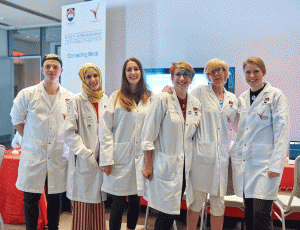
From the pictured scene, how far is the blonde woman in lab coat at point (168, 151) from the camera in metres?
1.92

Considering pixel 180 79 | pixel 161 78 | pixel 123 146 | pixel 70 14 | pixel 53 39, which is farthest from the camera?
pixel 53 39

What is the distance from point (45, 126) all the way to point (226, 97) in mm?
1465

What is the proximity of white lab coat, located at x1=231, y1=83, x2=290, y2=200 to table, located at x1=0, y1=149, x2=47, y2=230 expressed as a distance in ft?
6.90

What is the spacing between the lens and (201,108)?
2158 millimetres

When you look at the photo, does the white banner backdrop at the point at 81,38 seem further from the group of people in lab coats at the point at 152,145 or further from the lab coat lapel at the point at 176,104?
the lab coat lapel at the point at 176,104

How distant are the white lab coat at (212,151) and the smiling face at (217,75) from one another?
16 centimetres

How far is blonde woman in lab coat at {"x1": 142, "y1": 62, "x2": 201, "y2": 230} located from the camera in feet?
6.30

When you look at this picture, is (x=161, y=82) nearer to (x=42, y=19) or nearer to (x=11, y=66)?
(x=42, y=19)

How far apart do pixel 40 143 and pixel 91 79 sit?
0.66m

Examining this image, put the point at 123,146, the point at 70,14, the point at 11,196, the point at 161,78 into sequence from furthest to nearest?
the point at 70,14, the point at 161,78, the point at 11,196, the point at 123,146

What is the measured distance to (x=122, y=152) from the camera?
7.07 ft

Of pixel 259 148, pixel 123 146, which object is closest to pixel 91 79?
pixel 123 146

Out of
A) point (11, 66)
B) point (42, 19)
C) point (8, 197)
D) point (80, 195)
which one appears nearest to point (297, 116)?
point (80, 195)

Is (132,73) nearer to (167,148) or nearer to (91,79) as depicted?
(91,79)
